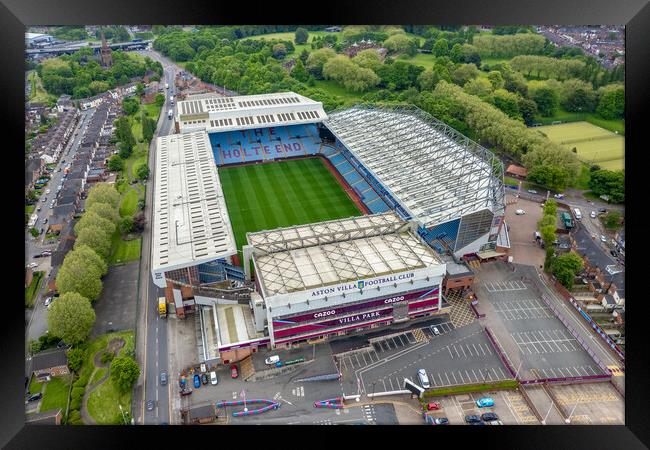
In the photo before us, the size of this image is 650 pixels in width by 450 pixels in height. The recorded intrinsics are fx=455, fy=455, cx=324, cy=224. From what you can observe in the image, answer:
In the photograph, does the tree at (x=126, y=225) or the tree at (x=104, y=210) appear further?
the tree at (x=126, y=225)

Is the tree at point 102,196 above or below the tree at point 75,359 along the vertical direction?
above

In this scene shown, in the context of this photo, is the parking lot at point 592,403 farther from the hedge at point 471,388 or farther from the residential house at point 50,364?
the residential house at point 50,364

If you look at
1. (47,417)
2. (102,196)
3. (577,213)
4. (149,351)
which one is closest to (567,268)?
(577,213)

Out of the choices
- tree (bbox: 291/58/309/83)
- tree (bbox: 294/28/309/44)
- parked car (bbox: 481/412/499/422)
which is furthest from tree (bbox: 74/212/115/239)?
tree (bbox: 294/28/309/44)

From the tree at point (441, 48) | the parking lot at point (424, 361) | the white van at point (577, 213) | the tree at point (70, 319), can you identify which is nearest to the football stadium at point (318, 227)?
the parking lot at point (424, 361)

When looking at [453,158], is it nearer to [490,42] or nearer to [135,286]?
[135,286]

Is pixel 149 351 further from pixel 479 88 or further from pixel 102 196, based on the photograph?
pixel 479 88

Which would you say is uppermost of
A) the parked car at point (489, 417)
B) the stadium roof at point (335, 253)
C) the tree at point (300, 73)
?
the tree at point (300, 73)
